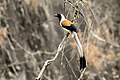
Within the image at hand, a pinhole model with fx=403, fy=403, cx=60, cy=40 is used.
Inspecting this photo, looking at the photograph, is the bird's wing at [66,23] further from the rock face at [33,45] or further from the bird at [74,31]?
the rock face at [33,45]

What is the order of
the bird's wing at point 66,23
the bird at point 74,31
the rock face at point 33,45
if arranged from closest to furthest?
1. the bird at point 74,31
2. the bird's wing at point 66,23
3. the rock face at point 33,45

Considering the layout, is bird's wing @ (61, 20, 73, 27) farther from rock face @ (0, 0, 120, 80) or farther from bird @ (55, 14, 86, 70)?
rock face @ (0, 0, 120, 80)

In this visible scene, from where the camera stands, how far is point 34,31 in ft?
31.2

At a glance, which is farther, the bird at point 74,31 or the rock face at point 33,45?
the rock face at point 33,45

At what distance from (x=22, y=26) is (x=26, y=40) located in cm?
34

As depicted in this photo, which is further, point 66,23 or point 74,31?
point 66,23

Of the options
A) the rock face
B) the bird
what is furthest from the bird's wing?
the rock face

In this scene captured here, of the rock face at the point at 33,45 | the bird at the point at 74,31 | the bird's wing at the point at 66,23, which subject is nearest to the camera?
the bird at the point at 74,31

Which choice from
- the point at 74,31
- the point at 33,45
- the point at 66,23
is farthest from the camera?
the point at 33,45

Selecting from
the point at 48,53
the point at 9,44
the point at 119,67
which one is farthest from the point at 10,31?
the point at 119,67

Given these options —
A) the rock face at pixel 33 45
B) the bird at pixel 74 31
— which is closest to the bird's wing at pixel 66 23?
the bird at pixel 74 31

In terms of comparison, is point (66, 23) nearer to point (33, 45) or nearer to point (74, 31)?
point (74, 31)

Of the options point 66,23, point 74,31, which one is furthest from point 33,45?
point 74,31

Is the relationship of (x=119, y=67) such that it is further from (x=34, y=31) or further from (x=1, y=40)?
(x=1, y=40)
